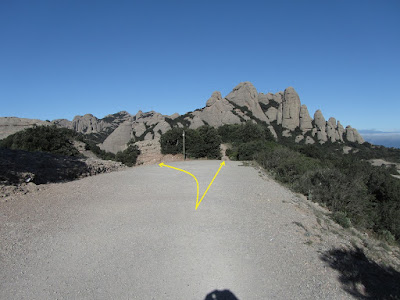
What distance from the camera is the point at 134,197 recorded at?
7.82 m

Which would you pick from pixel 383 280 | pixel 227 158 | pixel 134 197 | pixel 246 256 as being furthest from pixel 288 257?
pixel 227 158

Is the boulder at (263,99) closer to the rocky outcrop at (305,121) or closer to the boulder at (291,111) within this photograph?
the boulder at (291,111)

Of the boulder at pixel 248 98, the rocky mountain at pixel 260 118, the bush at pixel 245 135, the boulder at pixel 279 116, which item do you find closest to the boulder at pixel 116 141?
the rocky mountain at pixel 260 118

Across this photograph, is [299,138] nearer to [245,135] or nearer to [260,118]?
[260,118]

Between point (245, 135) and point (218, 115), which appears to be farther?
point (218, 115)

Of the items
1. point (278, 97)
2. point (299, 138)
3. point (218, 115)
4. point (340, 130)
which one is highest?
point (278, 97)

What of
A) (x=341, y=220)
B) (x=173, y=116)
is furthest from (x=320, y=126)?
(x=341, y=220)

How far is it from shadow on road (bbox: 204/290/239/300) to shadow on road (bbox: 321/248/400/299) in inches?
67.6

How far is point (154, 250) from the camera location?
4.48m

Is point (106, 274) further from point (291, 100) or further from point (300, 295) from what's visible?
point (291, 100)

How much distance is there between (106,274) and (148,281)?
673 mm

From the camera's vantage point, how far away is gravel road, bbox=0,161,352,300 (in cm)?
349

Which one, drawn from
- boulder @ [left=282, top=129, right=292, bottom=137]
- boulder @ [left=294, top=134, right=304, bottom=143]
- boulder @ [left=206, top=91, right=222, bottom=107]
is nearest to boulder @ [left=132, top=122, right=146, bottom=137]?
boulder @ [left=206, top=91, right=222, bottom=107]

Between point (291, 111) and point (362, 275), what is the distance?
70897mm
